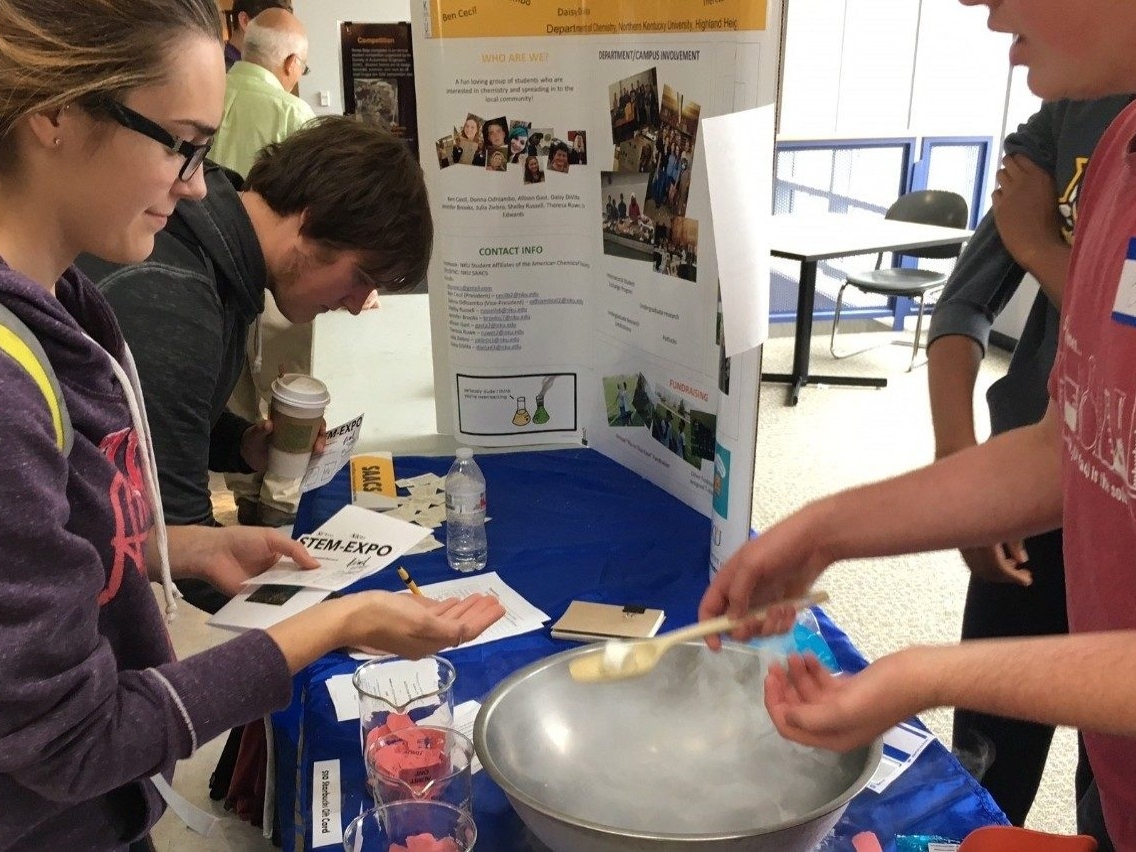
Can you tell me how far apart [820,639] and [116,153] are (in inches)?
38.0

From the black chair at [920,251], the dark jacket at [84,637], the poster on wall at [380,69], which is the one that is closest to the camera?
the dark jacket at [84,637]

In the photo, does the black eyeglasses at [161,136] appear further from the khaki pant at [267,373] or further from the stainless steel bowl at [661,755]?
the khaki pant at [267,373]

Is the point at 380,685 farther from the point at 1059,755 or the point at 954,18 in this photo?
the point at 954,18

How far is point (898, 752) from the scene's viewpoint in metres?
1.05

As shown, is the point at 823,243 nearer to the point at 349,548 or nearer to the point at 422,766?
the point at 349,548

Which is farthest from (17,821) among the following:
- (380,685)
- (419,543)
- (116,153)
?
(419,543)

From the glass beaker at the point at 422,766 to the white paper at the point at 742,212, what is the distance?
633mm

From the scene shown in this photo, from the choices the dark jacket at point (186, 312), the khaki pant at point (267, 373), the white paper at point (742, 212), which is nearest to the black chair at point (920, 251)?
the khaki pant at point (267, 373)

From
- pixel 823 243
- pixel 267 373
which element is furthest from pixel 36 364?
pixel 823 243

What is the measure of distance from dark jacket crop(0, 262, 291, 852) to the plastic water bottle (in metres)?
0.59

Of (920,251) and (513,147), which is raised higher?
(513,147)

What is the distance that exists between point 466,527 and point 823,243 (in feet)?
10.3

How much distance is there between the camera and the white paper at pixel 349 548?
1359 millimetres

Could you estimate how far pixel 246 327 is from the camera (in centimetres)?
154
